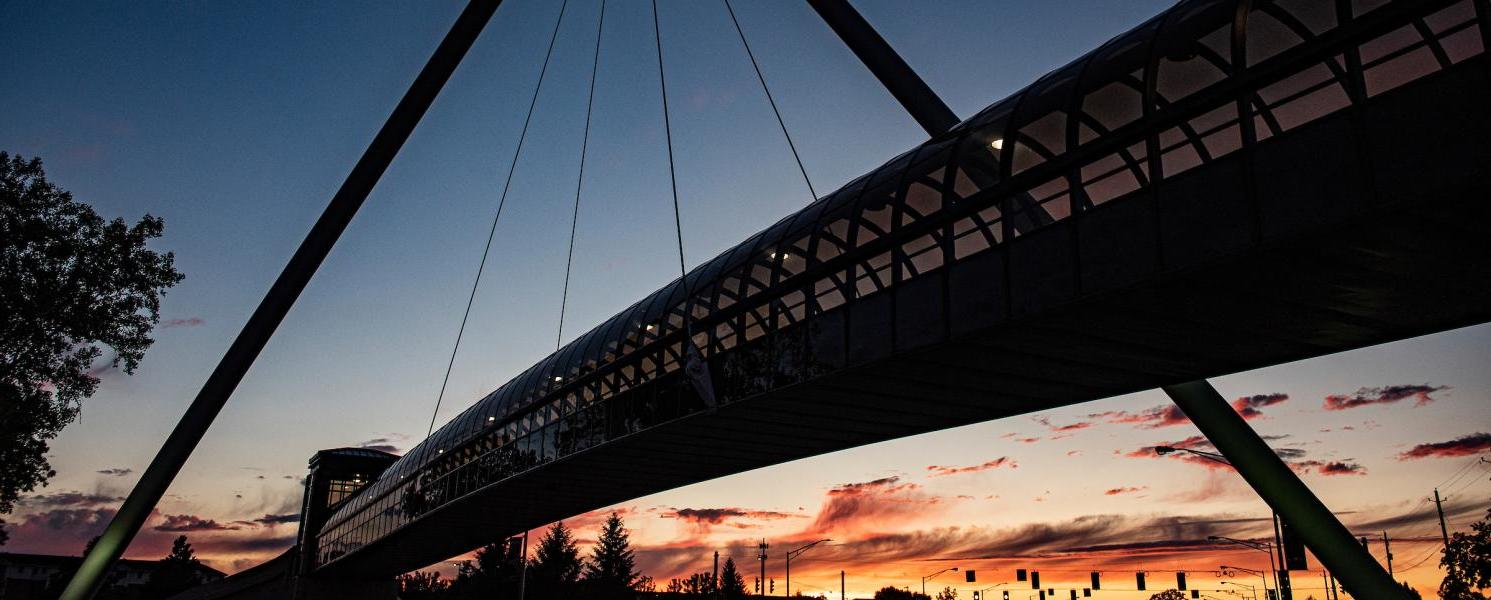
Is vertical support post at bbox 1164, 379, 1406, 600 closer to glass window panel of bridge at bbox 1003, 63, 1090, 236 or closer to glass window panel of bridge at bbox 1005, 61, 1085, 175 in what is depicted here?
glass window panel of bridge at bbox 1003, 63, 1090, 236

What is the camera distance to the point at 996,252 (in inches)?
730

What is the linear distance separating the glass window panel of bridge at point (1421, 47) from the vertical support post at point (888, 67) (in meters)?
15.9

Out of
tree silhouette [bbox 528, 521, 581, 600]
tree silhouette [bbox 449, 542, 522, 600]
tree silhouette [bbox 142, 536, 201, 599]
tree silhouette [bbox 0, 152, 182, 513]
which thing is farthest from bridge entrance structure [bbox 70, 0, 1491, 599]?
tree silhouette [bbox 142, 536, 201, 599]

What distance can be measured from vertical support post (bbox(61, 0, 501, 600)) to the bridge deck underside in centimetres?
1994

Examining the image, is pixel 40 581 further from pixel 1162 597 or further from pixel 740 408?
pixel 1162 597

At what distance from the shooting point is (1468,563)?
55688 millimetres

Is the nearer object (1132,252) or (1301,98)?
(1301,98)

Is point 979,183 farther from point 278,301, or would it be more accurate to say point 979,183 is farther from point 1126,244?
point 278,301

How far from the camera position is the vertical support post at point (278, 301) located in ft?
124

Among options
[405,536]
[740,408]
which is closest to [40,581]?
[405,536]

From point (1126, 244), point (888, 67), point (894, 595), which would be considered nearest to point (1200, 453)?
point (888, 67)

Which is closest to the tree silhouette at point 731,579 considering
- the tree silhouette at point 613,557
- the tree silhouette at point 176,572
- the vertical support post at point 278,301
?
the tree silhouette at point 613,557

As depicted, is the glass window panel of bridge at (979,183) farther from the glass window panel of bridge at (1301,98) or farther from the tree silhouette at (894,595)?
the tree silhouette at (894,595)

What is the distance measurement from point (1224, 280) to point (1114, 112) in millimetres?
3679
